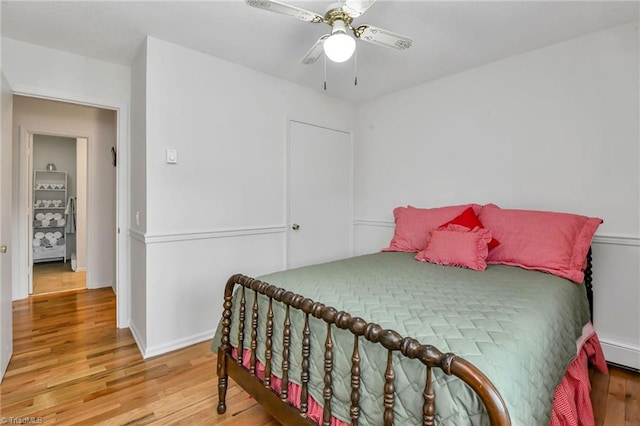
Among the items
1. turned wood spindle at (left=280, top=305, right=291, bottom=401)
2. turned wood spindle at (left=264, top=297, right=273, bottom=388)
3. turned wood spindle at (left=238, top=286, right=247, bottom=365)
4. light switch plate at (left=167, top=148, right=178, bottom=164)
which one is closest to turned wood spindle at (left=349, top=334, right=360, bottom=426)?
turned wood spindle at (left=280, top=305, right=291, bottom=401)

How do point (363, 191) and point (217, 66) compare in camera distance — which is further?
point (363, 191)

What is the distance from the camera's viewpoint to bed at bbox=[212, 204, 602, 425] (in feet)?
2.96

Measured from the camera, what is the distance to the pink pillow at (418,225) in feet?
8.48

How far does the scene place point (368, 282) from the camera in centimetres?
167

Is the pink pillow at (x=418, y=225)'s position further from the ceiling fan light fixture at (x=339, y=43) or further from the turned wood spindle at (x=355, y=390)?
the turned wood spindle at (x=355, y=390)

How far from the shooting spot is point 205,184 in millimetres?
2588

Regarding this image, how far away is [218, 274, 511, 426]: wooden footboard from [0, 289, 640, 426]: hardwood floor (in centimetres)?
23

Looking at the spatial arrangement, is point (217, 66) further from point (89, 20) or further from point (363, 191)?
point (363, 191)

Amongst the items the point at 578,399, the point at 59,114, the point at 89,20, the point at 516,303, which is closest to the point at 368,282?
the point at 516,303

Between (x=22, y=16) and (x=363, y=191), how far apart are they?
10.3 ft

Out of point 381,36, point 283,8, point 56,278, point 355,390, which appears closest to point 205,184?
point 283,8

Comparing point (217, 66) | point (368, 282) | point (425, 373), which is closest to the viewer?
point (425, 373)

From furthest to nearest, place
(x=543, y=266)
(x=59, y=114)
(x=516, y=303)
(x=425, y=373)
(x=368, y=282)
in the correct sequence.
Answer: (x=59, y=114) → (x=543, y=266) → (x=368, y=282) → (x=516, y=303) → (x=425, y=373)

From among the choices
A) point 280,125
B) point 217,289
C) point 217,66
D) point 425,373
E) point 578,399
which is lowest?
point 578,399
